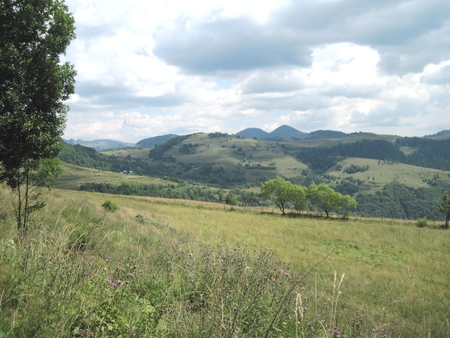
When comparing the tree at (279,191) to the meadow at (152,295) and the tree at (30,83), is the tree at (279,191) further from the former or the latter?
the tree at (30,83)

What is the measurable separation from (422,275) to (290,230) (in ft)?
59.9

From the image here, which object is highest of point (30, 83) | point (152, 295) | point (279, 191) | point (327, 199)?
point (30, 83)

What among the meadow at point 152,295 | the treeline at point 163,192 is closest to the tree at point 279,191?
the meadow at point 152,295

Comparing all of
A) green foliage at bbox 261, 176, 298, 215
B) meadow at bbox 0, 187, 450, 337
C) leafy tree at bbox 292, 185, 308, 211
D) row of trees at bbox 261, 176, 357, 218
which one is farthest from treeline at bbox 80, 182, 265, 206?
meadow at bbox 0, 187, 450, 337

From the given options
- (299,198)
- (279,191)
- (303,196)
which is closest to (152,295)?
(299,198)

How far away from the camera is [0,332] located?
2820 mm

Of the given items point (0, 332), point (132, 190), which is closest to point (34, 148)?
point (0, 332)

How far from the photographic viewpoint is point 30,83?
32.9 ft

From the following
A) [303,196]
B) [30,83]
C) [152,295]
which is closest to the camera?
[152,295]

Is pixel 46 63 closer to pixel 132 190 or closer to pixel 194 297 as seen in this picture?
pixel 194 297

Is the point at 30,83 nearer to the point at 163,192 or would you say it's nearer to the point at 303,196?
the point at 303,196

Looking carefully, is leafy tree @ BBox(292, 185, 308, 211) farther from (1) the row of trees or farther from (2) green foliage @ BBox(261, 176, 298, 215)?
(2) green foliage @ BBox(261, 176, 298, 215)

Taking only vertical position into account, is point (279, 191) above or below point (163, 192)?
above

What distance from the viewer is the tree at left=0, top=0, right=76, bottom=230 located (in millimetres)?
9414
